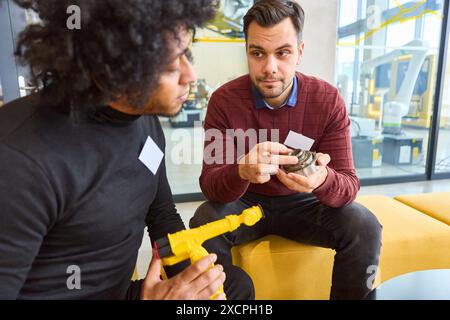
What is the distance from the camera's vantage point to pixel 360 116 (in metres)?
3.63

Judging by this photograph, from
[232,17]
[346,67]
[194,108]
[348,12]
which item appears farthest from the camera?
[346,67]

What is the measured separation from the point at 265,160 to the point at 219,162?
0.37m

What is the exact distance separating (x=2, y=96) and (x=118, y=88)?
7.73 ft

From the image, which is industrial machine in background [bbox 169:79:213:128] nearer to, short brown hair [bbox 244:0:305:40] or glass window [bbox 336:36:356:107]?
glass window [bbox 336:36:356:107]

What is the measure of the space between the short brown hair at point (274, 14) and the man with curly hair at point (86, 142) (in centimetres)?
59

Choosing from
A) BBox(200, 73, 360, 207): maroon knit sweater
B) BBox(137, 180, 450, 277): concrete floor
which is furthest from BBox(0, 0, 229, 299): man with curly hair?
BBox(137, 180, 450, 277): concrete floor

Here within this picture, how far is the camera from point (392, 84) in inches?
142

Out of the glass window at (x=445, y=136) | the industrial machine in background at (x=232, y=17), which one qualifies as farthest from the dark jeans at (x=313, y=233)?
the glass window at (x=445, y=136)

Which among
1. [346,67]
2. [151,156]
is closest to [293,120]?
[151,156]

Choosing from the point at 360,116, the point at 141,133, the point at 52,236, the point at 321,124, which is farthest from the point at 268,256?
the point at 360,116

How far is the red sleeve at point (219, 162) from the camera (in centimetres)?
119

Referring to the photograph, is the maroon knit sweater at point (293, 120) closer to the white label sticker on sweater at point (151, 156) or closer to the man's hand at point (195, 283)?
the white label sticker on sweater at point (151, 156)

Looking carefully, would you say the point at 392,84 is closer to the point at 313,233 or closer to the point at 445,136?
the point at 445,136
